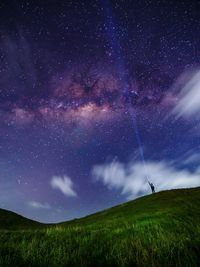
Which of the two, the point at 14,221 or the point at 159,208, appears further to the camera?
the point at 14,221

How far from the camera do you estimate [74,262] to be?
761cm

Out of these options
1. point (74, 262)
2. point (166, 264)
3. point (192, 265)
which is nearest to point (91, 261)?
point (74, 262)

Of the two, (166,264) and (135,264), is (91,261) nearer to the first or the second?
(135,264)

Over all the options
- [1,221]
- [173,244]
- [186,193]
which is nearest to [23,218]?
[1,221]

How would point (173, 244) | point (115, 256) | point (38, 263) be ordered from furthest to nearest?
point (173, 244) < point (115, 256) < point (38, 263)

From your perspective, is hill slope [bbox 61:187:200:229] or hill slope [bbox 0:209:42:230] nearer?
hill slope [bbox 61:187:200:229]

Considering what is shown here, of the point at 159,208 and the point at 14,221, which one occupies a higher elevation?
the point at 14,221

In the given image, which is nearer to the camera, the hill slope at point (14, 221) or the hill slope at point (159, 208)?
the hill slope at point (159, 208)

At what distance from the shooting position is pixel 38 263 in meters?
7.21

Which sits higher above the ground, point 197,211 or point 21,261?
point 197,211

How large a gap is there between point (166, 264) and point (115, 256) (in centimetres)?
157

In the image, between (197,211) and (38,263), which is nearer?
(38,263)

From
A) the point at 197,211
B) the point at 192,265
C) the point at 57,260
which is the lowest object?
the point at 192,265

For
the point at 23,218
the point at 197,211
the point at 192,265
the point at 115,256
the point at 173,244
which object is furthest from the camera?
the point at 23,218
